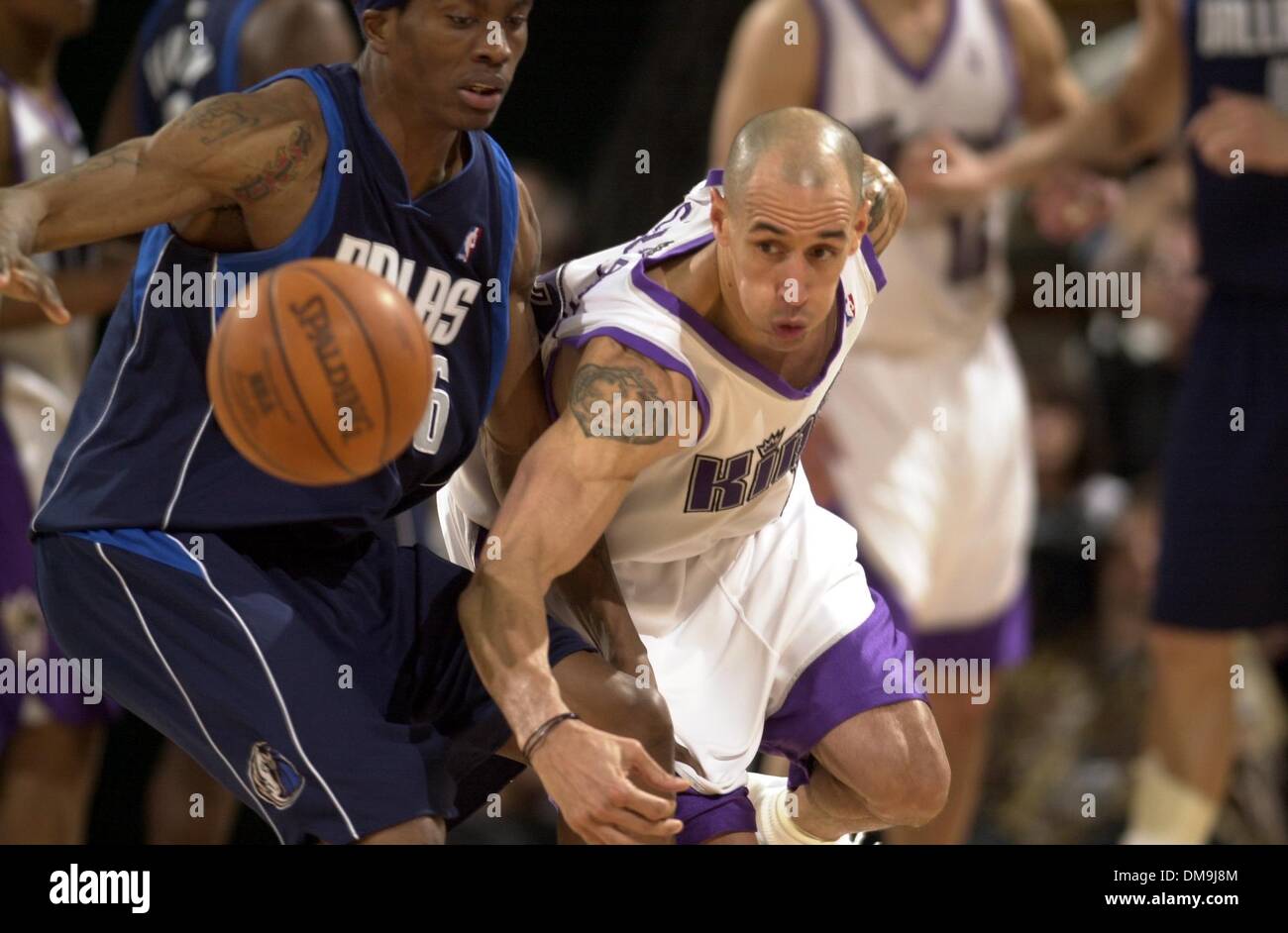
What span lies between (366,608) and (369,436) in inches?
19.6

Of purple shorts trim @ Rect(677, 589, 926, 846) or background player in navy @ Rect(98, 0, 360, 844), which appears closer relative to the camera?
purple shorts trim @ Rect(677, 589, 926, 846)

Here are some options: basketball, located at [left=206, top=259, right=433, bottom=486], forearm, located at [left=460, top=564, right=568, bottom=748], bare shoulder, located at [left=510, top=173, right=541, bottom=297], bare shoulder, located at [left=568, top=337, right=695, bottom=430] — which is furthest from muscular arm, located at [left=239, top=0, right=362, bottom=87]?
forearm, located at [left=460, top=564, right=568, bottom=748]

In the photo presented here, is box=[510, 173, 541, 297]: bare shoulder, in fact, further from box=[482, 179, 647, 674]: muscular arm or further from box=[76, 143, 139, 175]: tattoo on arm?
box=[76, 143, 139, 175]: tattoo on arm

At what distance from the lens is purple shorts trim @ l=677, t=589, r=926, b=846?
392 cm

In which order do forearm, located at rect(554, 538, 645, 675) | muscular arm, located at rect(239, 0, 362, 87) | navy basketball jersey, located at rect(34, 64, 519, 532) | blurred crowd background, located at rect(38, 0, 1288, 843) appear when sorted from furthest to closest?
blurred crowd background, located at rect(38, 0, 1288, 843)
muscular arm, located at rect(239, 0, 362, 87)
forearm, located at rect(554, 538, 645, 675)
navy basketball jersey, located at rect(34, 64, 519, 532)

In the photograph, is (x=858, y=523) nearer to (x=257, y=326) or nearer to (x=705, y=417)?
(x=705, y=417)

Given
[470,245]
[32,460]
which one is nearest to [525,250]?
[470,245]

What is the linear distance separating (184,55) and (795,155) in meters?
2.08

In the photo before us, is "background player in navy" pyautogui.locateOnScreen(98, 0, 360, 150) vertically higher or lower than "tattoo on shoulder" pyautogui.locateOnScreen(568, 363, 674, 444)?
higher

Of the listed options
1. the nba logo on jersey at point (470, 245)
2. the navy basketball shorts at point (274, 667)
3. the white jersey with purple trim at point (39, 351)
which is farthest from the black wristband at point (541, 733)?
the white jersey with purple trim at point (39, 351)

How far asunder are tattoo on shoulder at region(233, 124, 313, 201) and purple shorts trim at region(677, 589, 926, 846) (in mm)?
1387

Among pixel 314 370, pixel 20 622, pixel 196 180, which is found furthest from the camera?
pixel 20 622

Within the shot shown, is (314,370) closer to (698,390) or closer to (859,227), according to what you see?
(698,390)

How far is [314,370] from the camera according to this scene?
10.6 feet
